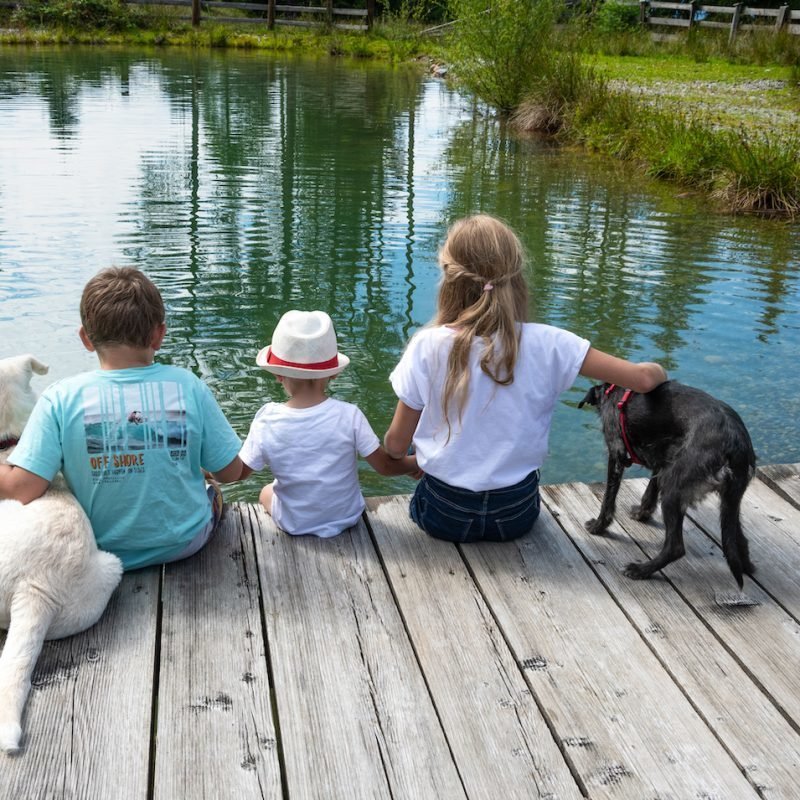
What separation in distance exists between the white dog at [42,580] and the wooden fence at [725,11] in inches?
1090

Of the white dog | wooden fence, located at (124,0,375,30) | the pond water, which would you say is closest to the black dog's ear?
the pond water

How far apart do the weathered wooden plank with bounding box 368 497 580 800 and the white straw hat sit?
2.28 ft

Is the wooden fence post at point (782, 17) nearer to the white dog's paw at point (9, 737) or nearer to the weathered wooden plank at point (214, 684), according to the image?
the weathered wooden plank at point (214, 684)

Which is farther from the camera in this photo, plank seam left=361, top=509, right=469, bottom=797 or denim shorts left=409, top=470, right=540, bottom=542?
denim shorts left=409, top=470, right=540, bottom=542

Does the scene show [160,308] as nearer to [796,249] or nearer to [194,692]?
[194,692]

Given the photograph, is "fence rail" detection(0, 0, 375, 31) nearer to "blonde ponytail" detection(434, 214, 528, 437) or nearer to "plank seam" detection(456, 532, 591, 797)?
"blonde ponytail" detection(434, 214, 528, 437)

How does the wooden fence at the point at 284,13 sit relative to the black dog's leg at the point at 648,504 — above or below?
above

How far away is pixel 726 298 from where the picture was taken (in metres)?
7.81

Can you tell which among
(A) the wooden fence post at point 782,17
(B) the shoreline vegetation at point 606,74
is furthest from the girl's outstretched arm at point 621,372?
(A) the wooden fence post at point 782,17

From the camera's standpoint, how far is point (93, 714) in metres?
2.35

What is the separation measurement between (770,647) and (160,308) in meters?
2.17

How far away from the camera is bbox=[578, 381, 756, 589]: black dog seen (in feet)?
9.73

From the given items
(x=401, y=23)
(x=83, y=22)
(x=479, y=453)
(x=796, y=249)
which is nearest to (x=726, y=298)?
(x=796, y=249)

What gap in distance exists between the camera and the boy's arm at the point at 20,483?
2.68 meters
